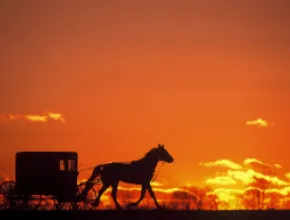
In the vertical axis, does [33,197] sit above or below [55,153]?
below

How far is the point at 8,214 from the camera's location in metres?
20.9

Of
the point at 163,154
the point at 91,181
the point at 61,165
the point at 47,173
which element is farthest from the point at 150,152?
the point at 47,173

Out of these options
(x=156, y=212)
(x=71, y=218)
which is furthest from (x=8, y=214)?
(x=156, y=212)

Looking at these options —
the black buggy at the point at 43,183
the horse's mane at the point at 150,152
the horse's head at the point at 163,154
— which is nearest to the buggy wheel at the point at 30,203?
the black buggy at the point at 43,183

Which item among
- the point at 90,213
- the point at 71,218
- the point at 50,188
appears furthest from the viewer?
the point at 50,188

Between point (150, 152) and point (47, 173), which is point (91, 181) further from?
point (150, 152)

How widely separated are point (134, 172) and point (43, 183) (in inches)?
161

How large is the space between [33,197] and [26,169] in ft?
4.03

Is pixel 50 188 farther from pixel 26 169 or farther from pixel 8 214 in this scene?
pixel 8 214

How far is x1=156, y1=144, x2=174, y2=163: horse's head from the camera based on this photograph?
28062 millimetres

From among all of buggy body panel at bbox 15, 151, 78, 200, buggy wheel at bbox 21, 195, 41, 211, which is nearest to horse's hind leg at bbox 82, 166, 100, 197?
buggy body panel at bbox 15, 151, 78, 200

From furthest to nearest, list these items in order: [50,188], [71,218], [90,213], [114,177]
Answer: [114,177]
[50,188]
[90,213]
[71,218]

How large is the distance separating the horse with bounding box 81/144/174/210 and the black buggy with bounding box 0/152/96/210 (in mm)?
973

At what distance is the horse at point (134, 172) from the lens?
91.6 ft
